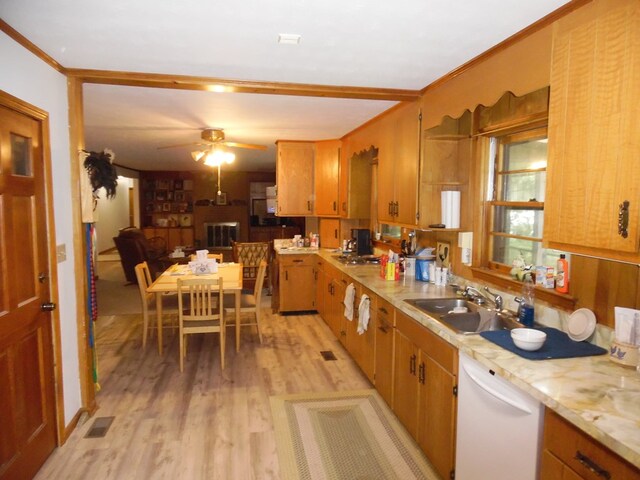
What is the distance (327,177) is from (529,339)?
4012 millimetres

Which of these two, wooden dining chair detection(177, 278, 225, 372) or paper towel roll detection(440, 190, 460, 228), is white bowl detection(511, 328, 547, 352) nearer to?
paper towel roll detection(440, 190, 460, 228)

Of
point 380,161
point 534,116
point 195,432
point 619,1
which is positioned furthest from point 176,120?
point 619,1

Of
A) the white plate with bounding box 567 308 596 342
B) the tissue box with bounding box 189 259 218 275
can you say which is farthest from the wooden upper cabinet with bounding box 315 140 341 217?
the white plate with bounding box 567 308 596 342

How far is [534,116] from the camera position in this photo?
2340 mm

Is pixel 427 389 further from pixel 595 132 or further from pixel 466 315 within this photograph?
pixel 595 132

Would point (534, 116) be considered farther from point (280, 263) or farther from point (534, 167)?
point (280, 263)

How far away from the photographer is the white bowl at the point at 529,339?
1.77 m

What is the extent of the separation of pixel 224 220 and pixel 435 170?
27.9 feet

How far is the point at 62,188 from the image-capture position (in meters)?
2.61

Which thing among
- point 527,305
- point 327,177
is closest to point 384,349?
point 527,305

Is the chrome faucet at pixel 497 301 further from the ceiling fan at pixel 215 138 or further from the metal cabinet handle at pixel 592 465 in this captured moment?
the ceiling fan at pixel 215 138

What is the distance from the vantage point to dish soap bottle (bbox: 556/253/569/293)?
2.06 m

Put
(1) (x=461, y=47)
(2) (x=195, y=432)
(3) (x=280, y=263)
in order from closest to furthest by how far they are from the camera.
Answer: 1. (1) (x=461, y=47)
2. (2) (x=195, y=432)
3. (3) (x=280, y=263)

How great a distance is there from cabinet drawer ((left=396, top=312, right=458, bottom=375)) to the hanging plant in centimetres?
218
